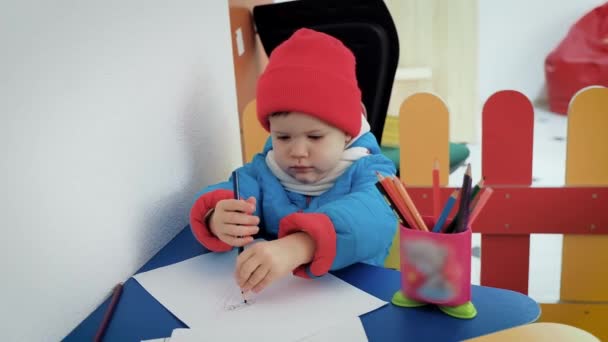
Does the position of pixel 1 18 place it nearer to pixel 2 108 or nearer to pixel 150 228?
pixel 2 108

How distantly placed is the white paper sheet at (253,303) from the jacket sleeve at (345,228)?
0.03m

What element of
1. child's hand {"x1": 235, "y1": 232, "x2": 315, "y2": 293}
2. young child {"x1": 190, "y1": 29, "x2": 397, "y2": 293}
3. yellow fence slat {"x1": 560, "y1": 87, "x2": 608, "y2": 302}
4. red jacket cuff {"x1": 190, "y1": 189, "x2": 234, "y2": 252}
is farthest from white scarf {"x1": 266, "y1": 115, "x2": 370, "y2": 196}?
yellow fence slat {"x1": 560, "y1": 87, "x2": 608, "y2": 302}

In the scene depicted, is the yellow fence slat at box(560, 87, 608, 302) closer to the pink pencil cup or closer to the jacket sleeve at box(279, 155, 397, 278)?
the jacket sleeve at box(279, 155, 397, 278)

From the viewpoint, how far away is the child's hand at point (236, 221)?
766 millimetres

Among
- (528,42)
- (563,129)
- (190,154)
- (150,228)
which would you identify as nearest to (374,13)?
(190,154)

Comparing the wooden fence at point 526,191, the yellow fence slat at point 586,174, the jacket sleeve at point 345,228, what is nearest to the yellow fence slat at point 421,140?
the wooden fence at point 526,191

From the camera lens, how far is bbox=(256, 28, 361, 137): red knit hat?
2.81 ft

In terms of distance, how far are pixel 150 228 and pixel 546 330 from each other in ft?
1.89

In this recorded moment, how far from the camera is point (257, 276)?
673mm

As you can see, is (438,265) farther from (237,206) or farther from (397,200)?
(237,206)

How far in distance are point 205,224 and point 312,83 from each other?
266 millimetres

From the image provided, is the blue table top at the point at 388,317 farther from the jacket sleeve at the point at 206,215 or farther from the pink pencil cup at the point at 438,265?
the jacket sleeve at the point at 206,215

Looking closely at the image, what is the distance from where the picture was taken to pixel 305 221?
0.73 m

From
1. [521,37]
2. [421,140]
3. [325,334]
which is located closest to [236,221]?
[325,334]
